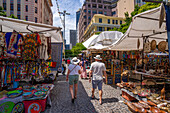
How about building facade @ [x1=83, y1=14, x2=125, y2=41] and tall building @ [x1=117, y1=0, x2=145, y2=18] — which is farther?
tall building @ [x1=117, y1=0, x2=145, y2=18]

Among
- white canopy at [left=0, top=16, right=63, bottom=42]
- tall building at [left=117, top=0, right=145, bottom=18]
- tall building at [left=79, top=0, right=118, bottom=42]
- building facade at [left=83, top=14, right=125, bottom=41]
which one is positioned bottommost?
white canopy at [left=0, top=16, right=63, bottom=42]

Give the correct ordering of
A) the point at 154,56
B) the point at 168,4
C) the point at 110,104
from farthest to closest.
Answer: the point at 154,56, the point at 110,104, the point at 168,4

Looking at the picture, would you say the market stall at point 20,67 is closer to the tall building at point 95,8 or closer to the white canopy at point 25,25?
the white canopy at point 25,25

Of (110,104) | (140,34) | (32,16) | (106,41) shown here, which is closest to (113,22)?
(32,16)

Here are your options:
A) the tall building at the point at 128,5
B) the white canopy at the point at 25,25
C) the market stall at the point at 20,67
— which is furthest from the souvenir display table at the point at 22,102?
the tall building at the point at 128,5

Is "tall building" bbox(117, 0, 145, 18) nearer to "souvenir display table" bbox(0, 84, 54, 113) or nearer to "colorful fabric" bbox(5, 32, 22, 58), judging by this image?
"colorful fabric" bbox(5, 32, 22, 58)

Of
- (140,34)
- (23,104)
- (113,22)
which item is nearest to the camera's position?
(23,104)

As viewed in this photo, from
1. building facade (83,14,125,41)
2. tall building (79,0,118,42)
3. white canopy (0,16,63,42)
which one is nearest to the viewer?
white canopy (0,16,63,42)

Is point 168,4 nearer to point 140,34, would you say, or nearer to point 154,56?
point 140,34

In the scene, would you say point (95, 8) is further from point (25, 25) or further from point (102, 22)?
point (25, 25)

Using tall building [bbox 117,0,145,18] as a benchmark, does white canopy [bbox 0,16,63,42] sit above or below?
below

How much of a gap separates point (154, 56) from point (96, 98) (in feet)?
17.4

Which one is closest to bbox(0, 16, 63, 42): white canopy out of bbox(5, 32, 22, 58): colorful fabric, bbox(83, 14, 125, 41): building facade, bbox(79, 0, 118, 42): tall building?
bbox(5, 32, 22, 58): colorful fabric

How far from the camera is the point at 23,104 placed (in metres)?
2.88
